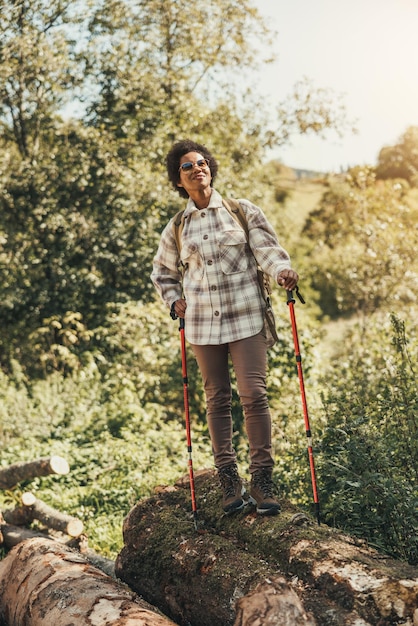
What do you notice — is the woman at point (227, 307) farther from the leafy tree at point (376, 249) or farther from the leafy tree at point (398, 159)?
the leafy tree at point (398, 159)

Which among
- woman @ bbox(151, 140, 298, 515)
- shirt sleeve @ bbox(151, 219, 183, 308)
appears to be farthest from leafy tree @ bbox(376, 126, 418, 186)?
woman @ bbox(151, 140, 298, 515)

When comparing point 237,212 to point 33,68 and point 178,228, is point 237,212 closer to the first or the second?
point 178,228

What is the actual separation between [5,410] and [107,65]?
22.7 feet

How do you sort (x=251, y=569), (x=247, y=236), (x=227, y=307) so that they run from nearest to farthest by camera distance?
(x=251, y=569)
(x=227, y=307)
(x=247, y=236)

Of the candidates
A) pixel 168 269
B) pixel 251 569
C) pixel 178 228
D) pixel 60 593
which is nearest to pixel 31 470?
pixel 168 269

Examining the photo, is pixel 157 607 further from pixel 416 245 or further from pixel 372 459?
pixel 416 245

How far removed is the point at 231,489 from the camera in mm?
4430

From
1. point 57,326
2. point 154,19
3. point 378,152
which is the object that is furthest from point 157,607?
point 378,152

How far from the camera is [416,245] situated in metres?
13.2

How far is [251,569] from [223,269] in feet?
5.47

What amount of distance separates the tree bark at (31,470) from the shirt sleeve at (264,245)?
3406mm

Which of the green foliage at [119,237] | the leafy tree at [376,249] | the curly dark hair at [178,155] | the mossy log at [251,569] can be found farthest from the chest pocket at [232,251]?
the leafy tree at [376,249]

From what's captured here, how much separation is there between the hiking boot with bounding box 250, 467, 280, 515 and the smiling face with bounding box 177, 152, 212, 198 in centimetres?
169

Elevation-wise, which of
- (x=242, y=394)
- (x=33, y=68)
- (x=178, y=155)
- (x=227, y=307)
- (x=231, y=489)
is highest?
(x=33, y=68)
